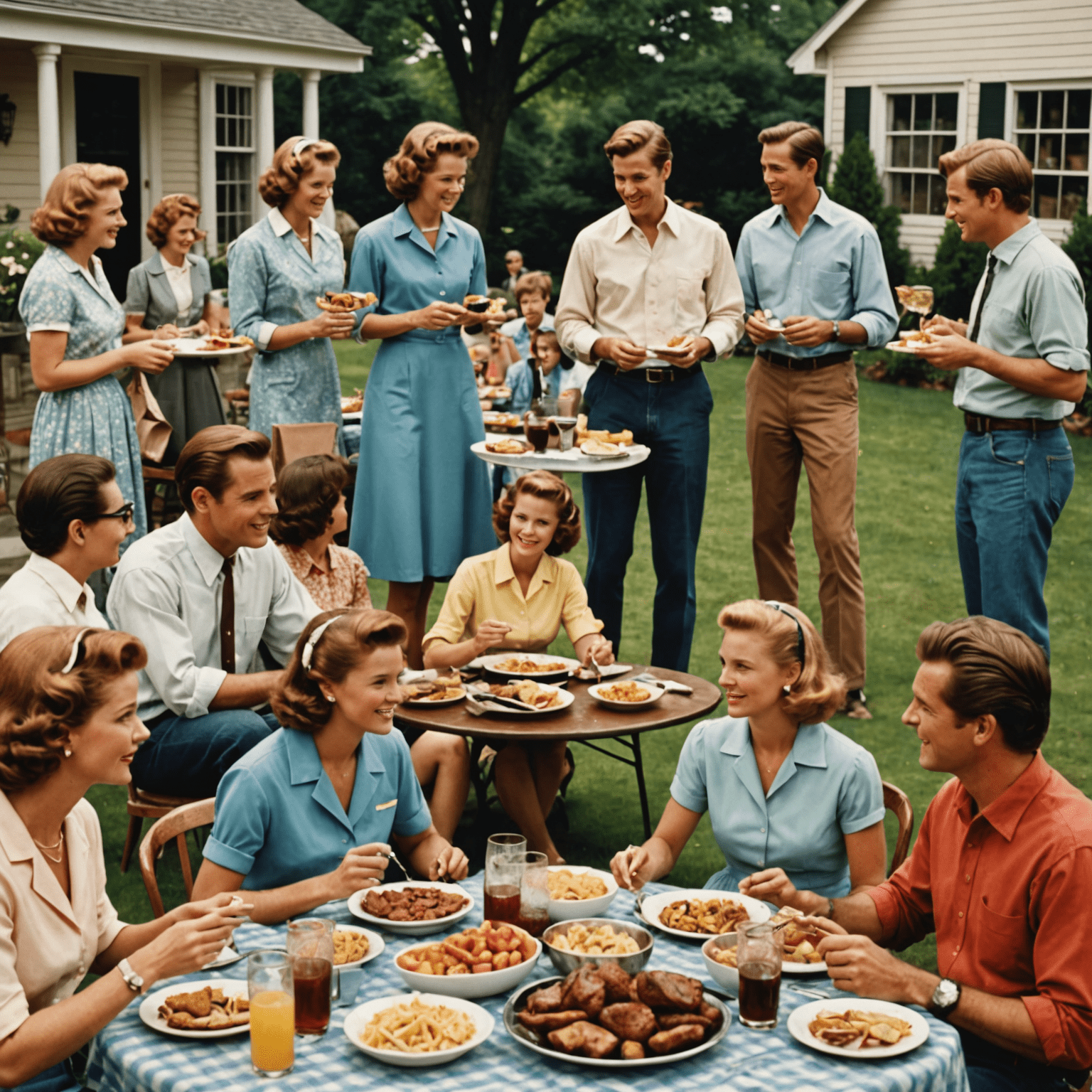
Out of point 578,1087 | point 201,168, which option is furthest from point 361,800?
point 201,168

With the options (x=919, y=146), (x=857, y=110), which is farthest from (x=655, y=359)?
(x=857, y=110)

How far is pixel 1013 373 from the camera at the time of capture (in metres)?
5.54

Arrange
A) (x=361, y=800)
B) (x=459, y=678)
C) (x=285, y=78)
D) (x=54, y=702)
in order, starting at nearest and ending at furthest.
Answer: (x=54, y=702), (x=361, y=800), (x=459, y=678), (x=285, y=78)

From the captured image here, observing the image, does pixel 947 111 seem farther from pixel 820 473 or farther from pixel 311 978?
pixel 311 978

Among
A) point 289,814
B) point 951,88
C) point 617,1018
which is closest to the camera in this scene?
point 617,1018

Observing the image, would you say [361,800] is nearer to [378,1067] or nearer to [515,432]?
[378,1067]

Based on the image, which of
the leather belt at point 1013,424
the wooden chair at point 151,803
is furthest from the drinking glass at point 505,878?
the leather belt at point 1013,424

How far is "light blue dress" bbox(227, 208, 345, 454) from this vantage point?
660 cm

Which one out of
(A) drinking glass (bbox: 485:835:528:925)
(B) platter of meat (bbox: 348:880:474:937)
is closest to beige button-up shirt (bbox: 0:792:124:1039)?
(B) platter of meat (bbox: 348:880:474:937)

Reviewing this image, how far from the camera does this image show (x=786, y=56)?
93.1ft

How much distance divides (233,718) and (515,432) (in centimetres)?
502

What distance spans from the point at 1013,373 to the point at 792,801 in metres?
2.57

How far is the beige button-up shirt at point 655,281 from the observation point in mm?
6199

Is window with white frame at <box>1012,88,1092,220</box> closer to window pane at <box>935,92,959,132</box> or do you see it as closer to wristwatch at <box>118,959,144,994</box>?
window pane at <box>935,92,959,132</box>
